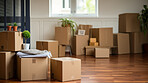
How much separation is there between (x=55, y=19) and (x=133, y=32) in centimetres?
226

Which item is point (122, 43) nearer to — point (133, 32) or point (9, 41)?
point (133, 32)

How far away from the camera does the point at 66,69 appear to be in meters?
2.39

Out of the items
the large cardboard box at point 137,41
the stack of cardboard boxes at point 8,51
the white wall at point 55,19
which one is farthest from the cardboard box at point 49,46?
the large cardboard box at point 137,41

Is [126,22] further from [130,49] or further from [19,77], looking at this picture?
[19,77]

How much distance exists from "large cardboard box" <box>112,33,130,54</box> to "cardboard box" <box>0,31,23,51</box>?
3.28 meters

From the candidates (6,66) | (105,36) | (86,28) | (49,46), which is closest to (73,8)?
(86,28)

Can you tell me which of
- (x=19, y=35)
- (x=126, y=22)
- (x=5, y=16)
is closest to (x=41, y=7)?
(x=5, y=16)

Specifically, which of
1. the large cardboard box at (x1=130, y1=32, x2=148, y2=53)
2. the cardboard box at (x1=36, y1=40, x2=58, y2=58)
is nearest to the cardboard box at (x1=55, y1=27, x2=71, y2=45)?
the cardboard box at (x1=36, y1=40, x2=58, y2=58)

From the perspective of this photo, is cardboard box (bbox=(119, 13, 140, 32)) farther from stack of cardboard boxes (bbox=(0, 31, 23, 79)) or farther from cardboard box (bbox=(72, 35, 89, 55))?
stack of cardboard boxes (bbox=(0, 31, 23, 79))

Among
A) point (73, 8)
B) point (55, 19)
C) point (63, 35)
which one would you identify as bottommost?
point (63, 35)

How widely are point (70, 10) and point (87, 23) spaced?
2.11 ft

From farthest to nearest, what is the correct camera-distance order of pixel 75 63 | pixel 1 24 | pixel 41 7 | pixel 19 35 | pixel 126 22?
pixel 41 7 < pixel 126 22 < pixel 1 24 < pixel 19 35 < pixel 75 63

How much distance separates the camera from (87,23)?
6.11 metres

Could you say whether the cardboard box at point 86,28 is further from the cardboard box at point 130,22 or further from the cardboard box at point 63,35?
the cardboard box at point 130,22
